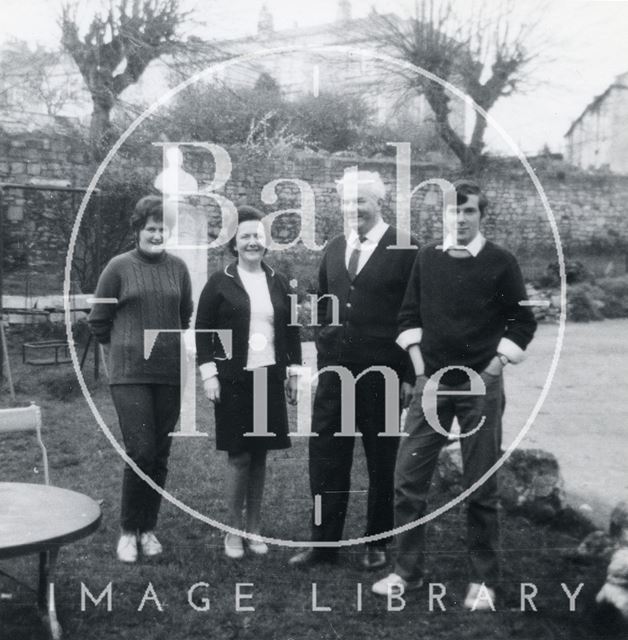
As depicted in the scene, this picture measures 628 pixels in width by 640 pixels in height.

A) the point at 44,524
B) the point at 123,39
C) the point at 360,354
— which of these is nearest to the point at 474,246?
the point at 360,354

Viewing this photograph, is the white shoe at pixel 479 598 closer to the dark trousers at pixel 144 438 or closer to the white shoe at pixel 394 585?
the white shoe at pixel 394 585

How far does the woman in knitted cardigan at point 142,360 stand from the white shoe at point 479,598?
4.71 ft

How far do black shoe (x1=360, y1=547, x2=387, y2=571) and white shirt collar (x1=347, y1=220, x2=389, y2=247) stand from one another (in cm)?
138

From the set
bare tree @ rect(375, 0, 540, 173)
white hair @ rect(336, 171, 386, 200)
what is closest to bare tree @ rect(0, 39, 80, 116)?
bare tree @ rect(375, 0, 540, 173)

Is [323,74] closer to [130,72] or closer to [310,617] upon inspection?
[130,72]

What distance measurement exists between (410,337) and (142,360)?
1.21 metres

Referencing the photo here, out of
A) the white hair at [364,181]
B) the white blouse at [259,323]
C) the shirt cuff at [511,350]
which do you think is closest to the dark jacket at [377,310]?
the white hair at [364,181]

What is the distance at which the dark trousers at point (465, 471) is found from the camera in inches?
133

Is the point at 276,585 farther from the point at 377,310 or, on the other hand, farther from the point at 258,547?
the point at 377,310

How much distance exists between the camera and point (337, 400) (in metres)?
3.86

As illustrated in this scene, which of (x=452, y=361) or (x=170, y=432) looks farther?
(x=170, y=432)

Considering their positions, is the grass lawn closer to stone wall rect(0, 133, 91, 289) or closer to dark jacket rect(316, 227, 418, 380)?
dark jacket rect(316, 227, 418, 380)

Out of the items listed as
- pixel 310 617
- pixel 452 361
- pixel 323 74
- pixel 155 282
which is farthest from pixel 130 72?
pixel 310 617

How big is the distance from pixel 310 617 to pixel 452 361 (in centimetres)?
114
